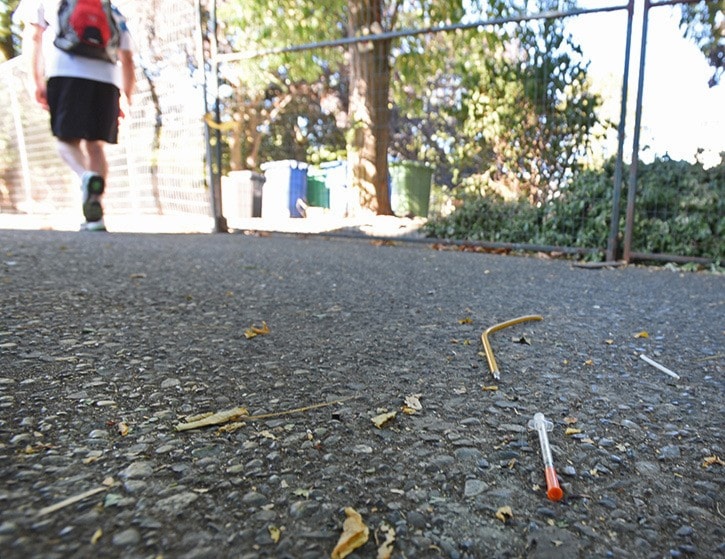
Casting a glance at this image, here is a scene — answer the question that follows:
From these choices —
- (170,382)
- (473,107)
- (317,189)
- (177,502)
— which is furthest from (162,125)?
(177,502)

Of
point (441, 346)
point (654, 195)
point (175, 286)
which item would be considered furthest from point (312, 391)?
point (654, 195)

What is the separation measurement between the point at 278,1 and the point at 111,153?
3.28 meters

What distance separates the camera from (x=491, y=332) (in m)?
1.88

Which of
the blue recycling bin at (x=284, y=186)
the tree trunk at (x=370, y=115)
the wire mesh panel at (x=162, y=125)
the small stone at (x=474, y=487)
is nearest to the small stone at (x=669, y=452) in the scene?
the small stone at (x=474, y=487)

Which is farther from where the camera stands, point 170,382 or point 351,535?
point 170,382

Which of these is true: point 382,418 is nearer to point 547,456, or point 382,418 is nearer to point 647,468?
point 547,456

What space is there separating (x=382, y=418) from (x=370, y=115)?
209 inches

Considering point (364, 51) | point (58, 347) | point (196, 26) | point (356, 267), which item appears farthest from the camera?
point (364, 51)

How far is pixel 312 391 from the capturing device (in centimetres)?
126

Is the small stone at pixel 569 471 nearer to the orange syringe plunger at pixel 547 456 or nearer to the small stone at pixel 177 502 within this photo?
the orange syringe plunger at pixel 547 456

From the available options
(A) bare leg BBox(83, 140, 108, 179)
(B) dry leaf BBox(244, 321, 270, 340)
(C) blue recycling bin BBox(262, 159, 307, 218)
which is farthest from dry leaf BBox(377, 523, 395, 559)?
(C) blue recycling bin BBox(262, 159, 307, 218)

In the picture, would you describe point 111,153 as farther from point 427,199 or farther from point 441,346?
point 441,346

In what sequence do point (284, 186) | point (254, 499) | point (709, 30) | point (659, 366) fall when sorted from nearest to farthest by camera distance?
point (254, 499), point (659, 366), point (709, 30), point (284, 186)

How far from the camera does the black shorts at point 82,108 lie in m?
4.21
